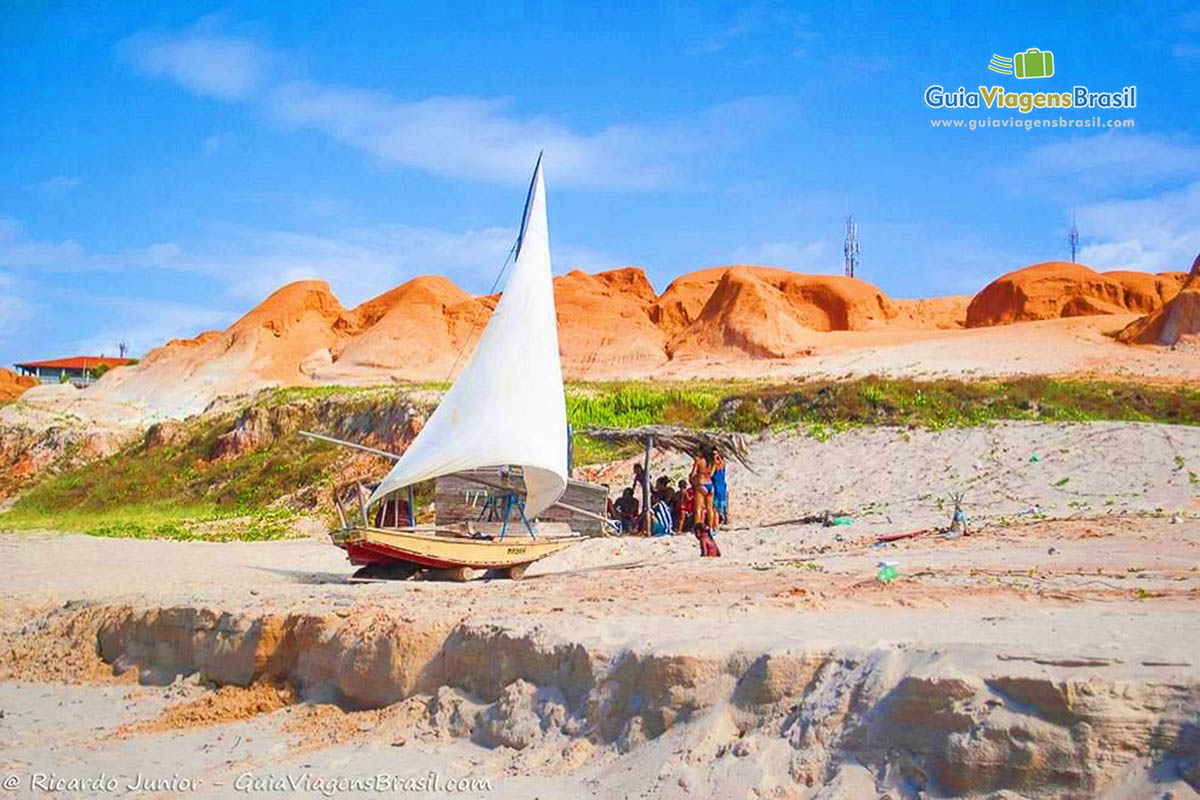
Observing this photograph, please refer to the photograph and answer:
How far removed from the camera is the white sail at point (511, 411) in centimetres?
1343

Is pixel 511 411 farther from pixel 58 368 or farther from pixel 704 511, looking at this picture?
pixel 58 368

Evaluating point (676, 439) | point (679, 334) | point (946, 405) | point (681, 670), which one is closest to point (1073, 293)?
point (679, 334)

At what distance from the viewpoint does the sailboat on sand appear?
42.1ft

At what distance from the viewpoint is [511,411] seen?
14.0m

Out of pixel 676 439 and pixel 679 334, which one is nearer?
pixel 676 439

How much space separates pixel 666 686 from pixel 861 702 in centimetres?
119

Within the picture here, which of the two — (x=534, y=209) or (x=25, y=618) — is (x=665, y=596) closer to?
(x=25, y=618)

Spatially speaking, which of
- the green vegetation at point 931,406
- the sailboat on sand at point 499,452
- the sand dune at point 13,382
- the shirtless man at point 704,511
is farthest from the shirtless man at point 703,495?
the sand dune at point 13,382

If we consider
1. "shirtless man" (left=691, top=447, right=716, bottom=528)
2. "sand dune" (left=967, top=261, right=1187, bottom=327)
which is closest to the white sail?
"shirtless man" (left=691, top=447, right=716, bottom=528)

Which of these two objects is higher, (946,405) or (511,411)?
(946,405)

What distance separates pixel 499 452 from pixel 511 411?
735mm

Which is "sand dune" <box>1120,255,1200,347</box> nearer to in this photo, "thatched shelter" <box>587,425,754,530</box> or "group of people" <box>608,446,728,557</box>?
"thatched shelter" <box>587,425,754,530</box>

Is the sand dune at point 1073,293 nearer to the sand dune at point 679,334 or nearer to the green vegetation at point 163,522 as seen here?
the sand dune at point 679,334

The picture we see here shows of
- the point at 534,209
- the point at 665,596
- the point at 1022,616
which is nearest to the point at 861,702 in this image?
the point at 1022,616
